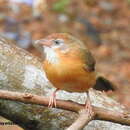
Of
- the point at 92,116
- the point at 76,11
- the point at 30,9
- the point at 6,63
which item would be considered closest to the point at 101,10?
the point at 76,11

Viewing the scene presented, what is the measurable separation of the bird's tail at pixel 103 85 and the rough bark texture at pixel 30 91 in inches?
3.9

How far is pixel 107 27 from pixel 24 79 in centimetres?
520

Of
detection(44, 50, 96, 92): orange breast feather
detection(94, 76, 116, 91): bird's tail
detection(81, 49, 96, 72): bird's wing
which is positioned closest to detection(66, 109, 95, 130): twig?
detection(44, 50, 96, 92): orange breast feather

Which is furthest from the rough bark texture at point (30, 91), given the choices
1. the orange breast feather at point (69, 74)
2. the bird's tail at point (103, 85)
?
the orange breast feather at point (69, 74)

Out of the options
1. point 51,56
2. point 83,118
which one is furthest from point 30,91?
point 83,118

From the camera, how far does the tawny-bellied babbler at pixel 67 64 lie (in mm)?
3258

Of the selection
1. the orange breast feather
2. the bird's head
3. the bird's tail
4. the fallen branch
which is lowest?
the fallen branch

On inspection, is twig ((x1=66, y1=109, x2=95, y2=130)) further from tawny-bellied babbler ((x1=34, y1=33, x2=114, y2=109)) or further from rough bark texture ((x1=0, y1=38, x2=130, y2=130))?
rough bark texture ((x1=0, y1=38, x2=130, y2=130))

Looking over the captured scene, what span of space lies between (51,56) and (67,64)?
0.44ft

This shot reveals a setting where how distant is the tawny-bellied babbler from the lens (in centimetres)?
326

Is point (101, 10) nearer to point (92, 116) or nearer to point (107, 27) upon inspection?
point (107, 27)

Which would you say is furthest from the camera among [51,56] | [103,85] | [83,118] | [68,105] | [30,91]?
[103,85]

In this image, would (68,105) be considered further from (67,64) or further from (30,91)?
(30,91)

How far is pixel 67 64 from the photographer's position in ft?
10.7
